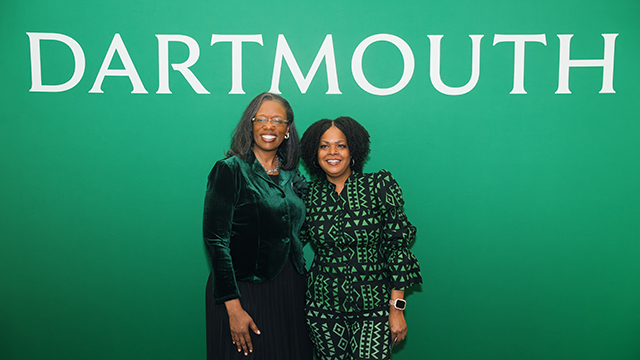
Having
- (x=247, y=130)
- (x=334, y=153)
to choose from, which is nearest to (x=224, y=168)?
(x=247, y=130)

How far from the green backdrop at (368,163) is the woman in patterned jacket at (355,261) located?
492mm

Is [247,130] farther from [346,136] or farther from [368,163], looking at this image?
[368,163]

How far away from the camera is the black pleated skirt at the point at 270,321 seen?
1.71 metres

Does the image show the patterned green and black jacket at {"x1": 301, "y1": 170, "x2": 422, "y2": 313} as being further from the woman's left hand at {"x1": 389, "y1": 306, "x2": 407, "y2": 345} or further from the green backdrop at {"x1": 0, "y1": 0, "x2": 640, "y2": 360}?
the green backdrop at {"x1": 0, "y1": 0, "x2": 640, "y2": 360}

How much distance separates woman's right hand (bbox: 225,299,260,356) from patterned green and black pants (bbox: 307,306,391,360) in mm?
303

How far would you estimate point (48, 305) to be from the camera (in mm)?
2268

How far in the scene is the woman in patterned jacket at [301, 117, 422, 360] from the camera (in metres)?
1.69

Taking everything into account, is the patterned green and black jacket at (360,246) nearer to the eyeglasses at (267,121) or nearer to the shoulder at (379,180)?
the shoulder at (379,180)

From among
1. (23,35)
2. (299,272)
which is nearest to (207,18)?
(23,35)

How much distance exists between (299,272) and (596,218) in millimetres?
1840

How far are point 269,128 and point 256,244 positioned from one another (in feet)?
1.79

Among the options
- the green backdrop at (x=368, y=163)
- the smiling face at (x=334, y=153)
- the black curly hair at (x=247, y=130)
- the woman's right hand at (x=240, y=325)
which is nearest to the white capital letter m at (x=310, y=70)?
the green backdrop at (x=368, y=163)

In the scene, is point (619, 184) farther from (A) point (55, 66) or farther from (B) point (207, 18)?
(A) point (55, 66)

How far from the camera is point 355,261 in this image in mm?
1710
